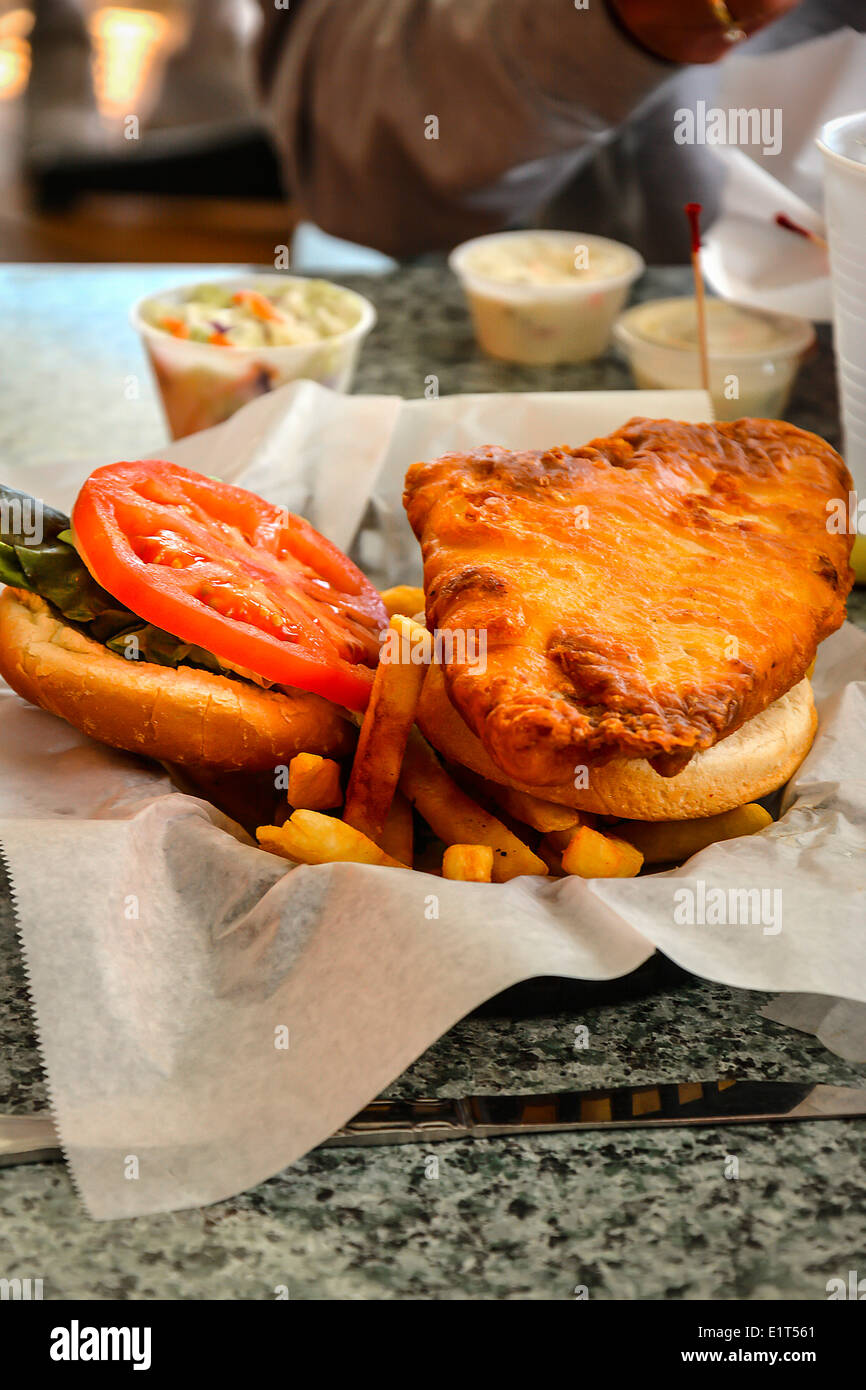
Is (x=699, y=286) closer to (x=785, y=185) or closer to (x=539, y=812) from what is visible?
(x=785, y=185)

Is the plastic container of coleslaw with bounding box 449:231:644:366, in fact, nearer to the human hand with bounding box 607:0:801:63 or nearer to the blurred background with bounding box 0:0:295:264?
the human hand with bounding box 607:0:801:63

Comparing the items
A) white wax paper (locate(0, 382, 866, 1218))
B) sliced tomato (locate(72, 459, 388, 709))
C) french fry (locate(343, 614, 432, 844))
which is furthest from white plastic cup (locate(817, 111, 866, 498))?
french fry (locate(343, 614, 432, 844))

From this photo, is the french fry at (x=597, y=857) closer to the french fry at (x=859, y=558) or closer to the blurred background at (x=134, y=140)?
the french fry at (x=859, y=558)

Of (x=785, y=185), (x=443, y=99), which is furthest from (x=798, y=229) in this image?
(x=443, y=99)

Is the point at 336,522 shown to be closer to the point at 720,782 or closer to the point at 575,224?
the point at 720,782

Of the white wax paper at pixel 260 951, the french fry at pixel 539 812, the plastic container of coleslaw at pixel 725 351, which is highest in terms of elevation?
the plastic container of coleslaw at pixel 725 351

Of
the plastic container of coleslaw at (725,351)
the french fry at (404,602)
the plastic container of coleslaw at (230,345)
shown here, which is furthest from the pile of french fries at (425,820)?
the plastic container of coleslaw at (725,351)

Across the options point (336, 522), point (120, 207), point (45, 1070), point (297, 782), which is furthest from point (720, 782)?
point (120, 207)
